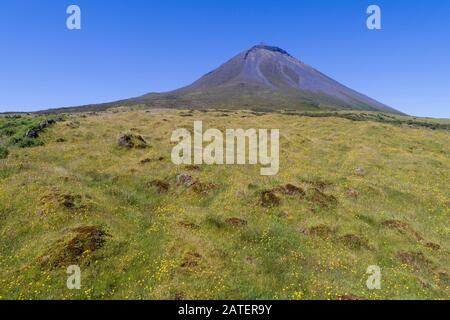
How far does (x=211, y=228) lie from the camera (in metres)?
19.2

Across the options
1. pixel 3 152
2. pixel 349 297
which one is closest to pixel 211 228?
pixel 349 297

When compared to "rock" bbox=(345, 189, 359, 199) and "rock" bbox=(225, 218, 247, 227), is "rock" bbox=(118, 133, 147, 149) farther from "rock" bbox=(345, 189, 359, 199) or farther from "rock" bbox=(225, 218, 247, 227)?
"rock" bbox=(345, 189, 359, 199)

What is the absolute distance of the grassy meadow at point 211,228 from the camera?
14414 mm

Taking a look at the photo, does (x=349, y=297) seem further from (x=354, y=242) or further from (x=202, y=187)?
(x=202, y=187)

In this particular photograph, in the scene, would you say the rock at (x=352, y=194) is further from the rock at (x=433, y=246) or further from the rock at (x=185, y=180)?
the rock at (x=185, y=180)

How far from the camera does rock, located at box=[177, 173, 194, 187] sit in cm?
2573

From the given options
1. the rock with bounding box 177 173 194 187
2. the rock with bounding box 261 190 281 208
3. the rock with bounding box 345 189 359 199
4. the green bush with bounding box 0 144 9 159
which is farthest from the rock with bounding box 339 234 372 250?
the green bush with bounding box 0 144 9 159

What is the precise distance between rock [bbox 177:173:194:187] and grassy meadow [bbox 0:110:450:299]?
0.46 m

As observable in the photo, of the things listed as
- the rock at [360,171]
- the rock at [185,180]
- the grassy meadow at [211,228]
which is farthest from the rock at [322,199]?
the rock at [360,171]

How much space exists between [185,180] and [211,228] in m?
7.65

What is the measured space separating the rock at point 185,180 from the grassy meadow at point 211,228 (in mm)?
462
